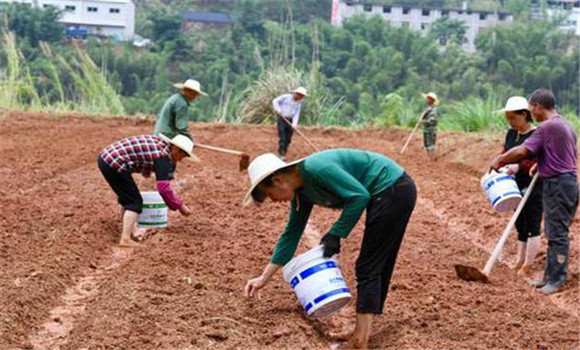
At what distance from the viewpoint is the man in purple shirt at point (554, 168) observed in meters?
6.69

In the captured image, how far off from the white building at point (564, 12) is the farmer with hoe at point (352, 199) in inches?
1538

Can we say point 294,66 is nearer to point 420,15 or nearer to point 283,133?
point 283,133

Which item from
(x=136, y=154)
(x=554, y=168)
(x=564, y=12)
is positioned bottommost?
(x=136, y=154)

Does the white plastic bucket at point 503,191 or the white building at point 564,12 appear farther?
the white building at point 564,12

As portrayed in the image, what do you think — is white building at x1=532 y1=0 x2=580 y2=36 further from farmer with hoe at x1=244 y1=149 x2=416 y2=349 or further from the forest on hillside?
farmer with hoe at x1=244 y1=149 x2=416 y2=349

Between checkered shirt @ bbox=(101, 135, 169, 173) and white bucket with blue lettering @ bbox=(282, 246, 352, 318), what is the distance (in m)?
2.81

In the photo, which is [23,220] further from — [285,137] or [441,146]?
[441,146]

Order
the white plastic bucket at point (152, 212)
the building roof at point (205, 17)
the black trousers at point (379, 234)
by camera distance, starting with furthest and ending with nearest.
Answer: the building roof at point (205, 17) → the white plastic bucket at point (152, 212) → the black trousers at point (379, 234)

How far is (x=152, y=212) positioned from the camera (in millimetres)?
8133

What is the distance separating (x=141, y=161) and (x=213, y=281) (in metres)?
1.54

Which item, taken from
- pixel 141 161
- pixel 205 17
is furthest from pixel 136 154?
pixel 205 17

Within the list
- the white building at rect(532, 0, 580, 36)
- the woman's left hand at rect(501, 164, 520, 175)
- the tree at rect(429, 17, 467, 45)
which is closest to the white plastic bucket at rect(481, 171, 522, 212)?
the woman's left hand at rect(501, 164, 520, 175)

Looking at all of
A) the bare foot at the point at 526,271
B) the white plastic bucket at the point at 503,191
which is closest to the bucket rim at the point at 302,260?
the white plastic bucket at the point at 503,191

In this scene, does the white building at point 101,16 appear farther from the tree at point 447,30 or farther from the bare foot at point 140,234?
the bare foot at point 140,234
